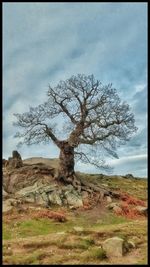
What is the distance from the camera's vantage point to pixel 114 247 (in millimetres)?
28984

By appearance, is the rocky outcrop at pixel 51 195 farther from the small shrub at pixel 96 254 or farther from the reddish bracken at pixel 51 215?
the small shrub at pixel 96 254

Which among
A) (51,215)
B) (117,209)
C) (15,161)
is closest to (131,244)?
(51,215)

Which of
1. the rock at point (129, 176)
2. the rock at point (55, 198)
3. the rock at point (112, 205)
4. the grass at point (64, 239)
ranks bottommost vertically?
the grass at point (64, 239)

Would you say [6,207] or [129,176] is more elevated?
[129,176]

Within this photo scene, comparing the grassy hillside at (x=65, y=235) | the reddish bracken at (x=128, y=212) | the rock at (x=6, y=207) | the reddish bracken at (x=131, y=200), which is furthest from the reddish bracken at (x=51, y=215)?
the reddish bracken at (x=131, y=200)

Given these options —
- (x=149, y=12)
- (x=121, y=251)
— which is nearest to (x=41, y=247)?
(x=121, y=251)

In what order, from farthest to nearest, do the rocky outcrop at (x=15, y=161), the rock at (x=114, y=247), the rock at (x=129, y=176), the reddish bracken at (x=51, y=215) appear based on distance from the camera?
the rock at (x=129, y=176) → the rocky outcrop at (x=15, y=161) → the reddish bracken at (x=51, y=215) → the rock at (x=114, y=247)

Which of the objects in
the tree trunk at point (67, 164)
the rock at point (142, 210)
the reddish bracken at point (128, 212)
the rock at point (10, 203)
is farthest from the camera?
the tree trunk at point (67, 164)

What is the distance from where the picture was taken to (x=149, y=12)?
2267cm

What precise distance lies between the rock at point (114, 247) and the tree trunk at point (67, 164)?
28722 mm

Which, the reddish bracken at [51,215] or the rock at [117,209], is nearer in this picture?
the reddish bracken at [51,215]

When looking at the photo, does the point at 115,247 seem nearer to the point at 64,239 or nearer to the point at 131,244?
the point at 131,244

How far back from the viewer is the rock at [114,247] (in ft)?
93.9

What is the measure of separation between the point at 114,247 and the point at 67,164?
31326mm
